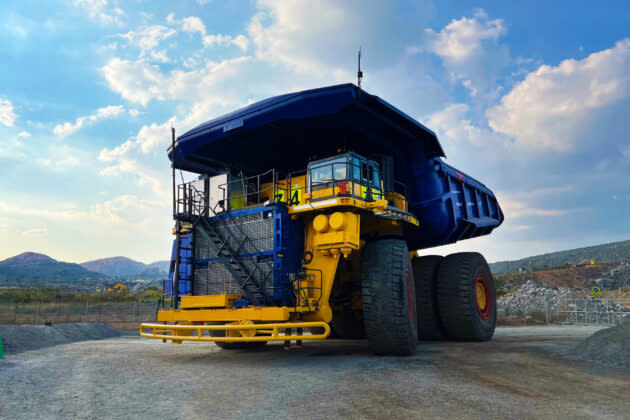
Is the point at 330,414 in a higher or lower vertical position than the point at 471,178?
lower

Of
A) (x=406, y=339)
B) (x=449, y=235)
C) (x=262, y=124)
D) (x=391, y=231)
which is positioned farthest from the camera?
(x=449, y=235)

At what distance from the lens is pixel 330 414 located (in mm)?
4434

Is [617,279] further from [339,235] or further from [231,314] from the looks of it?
[231,314]

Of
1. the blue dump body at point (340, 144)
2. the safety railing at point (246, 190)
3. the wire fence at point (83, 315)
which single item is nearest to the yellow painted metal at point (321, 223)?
the safety railing at point (246, 190)

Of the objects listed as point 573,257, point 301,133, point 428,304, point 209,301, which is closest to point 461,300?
point 428,304

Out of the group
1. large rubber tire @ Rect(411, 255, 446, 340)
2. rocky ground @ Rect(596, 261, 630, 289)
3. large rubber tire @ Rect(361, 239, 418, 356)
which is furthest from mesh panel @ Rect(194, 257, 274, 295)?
rocky ground @ Rect(596, 261, 630, 289)

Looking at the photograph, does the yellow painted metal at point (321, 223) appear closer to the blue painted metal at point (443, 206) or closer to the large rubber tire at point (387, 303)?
the large rubber tire at point (387, 303)

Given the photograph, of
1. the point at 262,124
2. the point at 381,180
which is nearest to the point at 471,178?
the point at 381,180

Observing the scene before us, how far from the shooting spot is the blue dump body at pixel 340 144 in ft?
28.7

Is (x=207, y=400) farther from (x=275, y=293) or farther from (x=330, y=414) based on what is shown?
(x=275, y=293)

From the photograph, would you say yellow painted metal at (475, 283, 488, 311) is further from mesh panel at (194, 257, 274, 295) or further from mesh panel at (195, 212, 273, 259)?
mesh panel at (195, 212, 273, 259)

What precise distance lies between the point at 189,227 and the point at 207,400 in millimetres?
5021

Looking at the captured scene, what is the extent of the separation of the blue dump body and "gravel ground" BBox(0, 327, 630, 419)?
4.22m

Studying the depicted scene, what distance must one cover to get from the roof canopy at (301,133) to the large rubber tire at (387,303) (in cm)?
286
